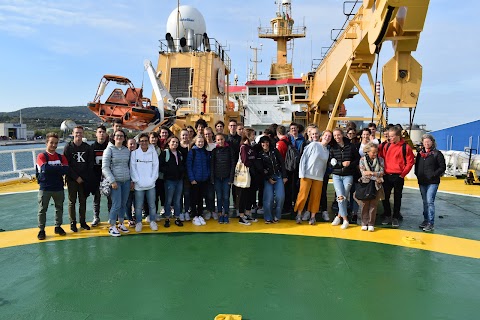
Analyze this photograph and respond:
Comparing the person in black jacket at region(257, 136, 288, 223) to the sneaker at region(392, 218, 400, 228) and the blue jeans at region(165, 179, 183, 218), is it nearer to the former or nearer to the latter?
the blue jeans at region(165, 179, 183, 218)

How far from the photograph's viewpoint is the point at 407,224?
601 cm

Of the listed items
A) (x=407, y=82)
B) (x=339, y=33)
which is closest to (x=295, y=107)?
(x=339, y=33)

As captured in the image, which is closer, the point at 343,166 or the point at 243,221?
the point at 343,166

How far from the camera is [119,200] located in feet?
17.3

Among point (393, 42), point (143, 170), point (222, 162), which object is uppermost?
point (393, 42)

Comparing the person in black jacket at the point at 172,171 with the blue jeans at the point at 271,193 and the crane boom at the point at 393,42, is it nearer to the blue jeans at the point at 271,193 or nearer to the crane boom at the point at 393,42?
the blue jeans at the point at 271,193

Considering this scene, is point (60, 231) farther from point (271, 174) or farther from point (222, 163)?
point (271, 174)

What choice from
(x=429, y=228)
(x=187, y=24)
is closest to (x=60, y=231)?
(x=429, y=228)

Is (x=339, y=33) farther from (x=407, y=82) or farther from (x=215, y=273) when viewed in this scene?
(x=215, y=273)

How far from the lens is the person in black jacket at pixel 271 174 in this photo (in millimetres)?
5777

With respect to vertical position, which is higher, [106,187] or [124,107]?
[124,107]

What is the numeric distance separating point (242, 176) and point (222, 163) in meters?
0.42

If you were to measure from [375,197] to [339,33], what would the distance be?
5.65 meters

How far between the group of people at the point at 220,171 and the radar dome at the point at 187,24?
1634cm
